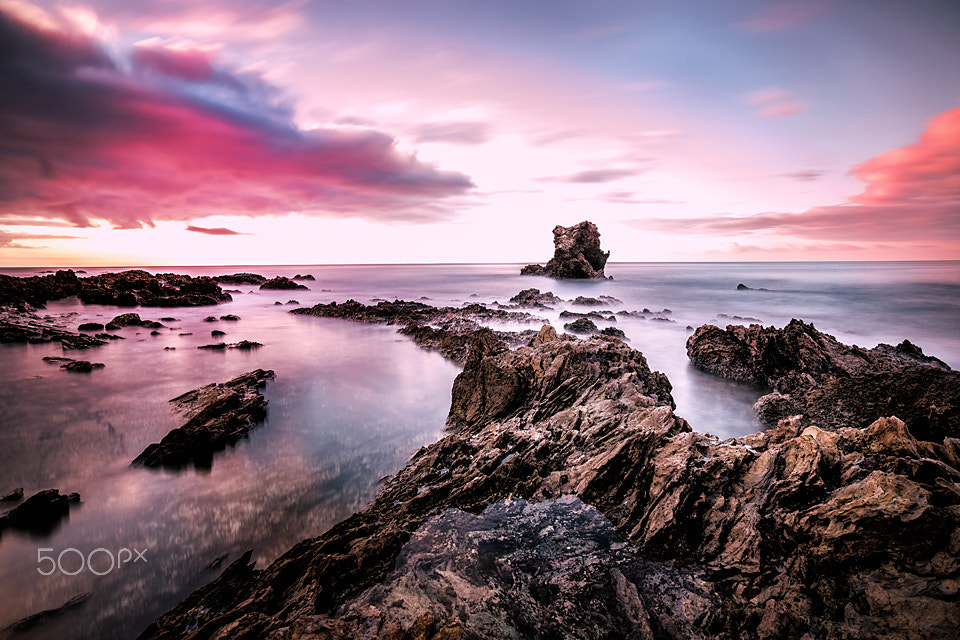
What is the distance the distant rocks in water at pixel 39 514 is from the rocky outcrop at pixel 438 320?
40.6 ft

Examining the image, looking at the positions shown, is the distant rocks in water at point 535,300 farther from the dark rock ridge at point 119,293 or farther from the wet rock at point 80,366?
the dark rock ridge at point 119,293

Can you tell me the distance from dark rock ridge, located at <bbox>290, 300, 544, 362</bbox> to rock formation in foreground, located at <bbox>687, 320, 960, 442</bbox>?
8.22m

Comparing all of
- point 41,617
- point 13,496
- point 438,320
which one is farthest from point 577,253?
point 41,617

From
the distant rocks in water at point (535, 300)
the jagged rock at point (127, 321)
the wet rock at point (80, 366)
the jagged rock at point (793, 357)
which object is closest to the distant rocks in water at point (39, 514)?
the wet rock at point (80, 366)

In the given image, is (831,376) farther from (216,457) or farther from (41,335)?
(41,335)

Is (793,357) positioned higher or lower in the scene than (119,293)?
lower

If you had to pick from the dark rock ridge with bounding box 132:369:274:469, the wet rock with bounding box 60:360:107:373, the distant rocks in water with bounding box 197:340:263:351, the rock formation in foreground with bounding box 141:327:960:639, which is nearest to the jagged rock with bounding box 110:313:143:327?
the distant rocks in water with bounding box 197:340:263:351

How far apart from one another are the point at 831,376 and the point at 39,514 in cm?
1843

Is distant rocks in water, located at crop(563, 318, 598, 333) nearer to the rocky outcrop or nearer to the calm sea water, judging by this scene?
the calm sea water

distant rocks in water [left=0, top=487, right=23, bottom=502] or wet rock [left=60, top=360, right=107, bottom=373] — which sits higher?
wet rock [left=60, top=360, right=107, bottom=373]

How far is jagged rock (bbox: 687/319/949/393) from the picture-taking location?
35.8 ft

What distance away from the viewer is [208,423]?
971cm

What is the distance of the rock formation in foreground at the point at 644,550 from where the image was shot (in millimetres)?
3504

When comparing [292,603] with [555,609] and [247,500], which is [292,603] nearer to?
[555,609]
